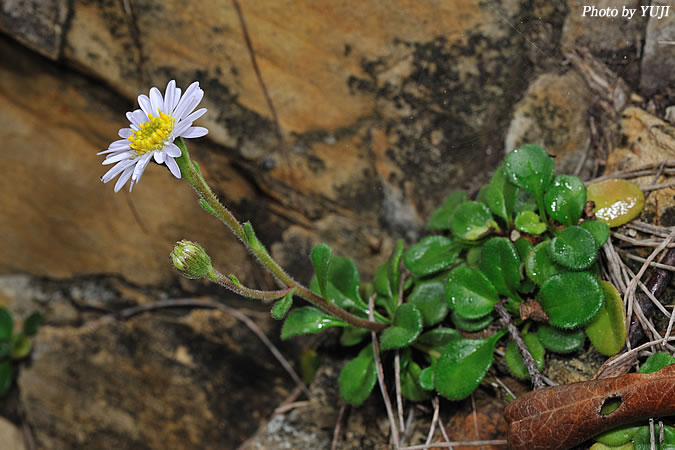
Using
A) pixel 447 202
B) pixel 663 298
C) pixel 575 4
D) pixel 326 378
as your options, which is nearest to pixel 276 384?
pixel 326 378

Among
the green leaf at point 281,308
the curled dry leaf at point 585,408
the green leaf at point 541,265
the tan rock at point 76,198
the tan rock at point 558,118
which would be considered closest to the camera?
the curled dry leaf at point 585,408

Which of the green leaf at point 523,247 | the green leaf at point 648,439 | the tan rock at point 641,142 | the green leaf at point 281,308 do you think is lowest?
the green leaf at point 648,439

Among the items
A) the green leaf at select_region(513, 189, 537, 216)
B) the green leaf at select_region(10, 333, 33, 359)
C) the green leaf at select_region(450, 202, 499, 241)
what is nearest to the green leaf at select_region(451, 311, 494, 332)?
the green leaf at select_region(450, 202, 499, 241)

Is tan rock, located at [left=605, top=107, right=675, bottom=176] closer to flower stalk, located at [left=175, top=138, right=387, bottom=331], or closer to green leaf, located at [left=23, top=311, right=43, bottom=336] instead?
flower stalk, located at [left=175, top=138, right=387, bottom=331]

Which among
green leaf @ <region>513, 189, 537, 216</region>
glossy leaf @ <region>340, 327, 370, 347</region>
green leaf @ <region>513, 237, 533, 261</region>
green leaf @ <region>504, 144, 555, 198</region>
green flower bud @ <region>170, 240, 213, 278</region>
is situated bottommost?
glossy leaf @ <region>340, 327, 370, 347</region>

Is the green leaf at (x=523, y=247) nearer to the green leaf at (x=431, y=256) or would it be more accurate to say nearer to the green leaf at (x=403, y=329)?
the green leaf at (x=431, y=256)

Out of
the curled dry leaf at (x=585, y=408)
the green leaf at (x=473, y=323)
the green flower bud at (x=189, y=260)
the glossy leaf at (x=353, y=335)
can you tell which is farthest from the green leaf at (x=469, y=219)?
the green flower bud at (x=189, y=260)
